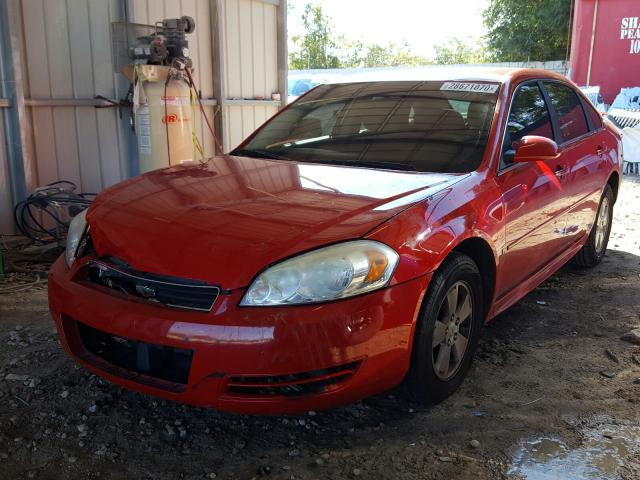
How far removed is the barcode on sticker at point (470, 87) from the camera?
11.1 feet

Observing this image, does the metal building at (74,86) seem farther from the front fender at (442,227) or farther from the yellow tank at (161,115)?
the front fender at (442,227)

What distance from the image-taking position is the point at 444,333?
265 centimetres

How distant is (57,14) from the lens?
5645 millimetres

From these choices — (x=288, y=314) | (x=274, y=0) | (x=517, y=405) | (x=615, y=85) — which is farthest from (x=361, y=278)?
(x=615, y=85)

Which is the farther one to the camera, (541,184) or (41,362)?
(541,184)

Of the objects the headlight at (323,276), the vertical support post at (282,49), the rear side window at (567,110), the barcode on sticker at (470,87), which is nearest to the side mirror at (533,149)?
the barcode on sticker at (470,87)

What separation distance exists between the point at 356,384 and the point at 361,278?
39 cm

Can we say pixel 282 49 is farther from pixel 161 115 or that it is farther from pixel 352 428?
pixel 352 428

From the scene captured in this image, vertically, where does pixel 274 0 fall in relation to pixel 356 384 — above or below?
above

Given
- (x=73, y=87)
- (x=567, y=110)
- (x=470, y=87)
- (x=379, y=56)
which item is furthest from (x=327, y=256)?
(x=379, y=56)

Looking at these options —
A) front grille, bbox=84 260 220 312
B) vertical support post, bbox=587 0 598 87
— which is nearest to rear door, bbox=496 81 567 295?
front grille, bbox=84 260 220 312

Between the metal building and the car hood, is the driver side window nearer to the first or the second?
the car hood

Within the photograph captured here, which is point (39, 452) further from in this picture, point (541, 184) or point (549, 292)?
point (549, 292)

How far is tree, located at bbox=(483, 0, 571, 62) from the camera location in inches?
753
